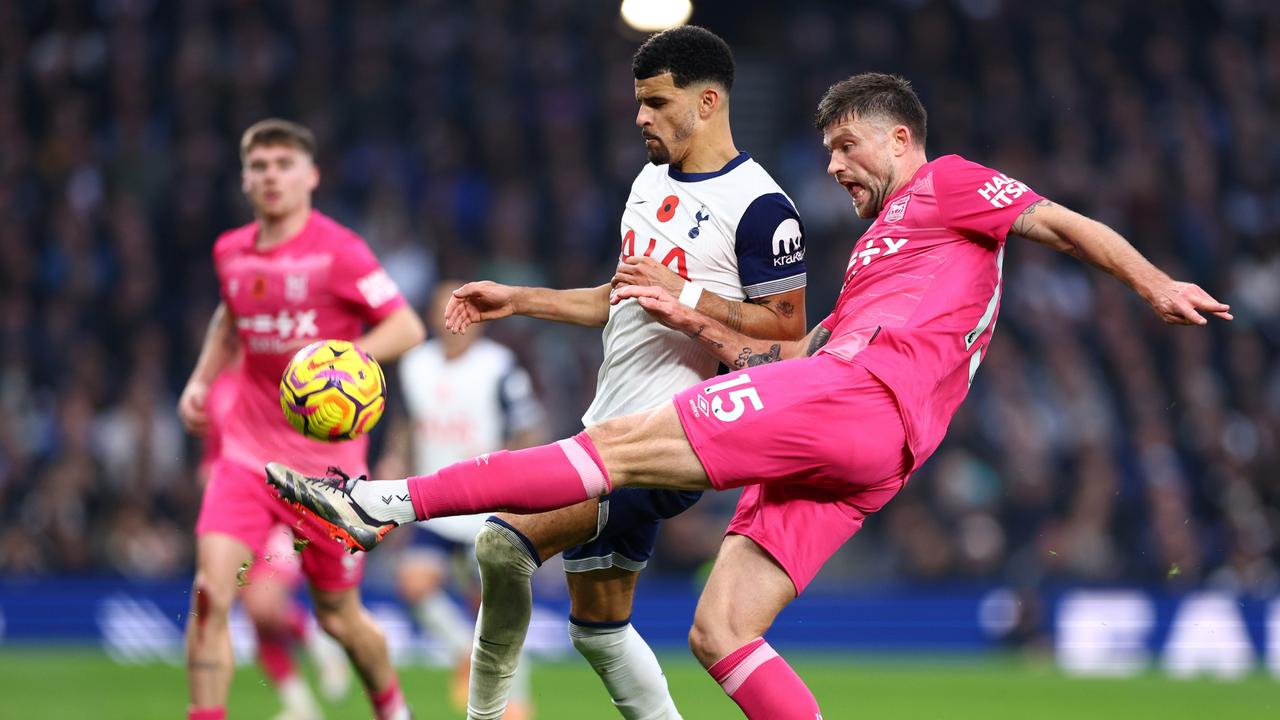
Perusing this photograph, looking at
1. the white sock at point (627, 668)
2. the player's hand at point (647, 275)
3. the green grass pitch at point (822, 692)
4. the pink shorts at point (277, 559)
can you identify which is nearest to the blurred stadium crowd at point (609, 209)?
the green grass pitch at point (822, 692)

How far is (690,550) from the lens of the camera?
14.8 meters

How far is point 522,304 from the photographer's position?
5641 millimetres

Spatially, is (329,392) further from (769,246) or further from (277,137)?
(277,137)

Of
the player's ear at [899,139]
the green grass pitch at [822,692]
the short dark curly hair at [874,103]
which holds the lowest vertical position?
the green grass pitch at [822,692]

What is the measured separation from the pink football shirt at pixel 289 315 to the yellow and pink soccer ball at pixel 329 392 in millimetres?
1645

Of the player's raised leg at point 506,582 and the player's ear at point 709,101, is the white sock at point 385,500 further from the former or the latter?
the player's ear at point 709,101

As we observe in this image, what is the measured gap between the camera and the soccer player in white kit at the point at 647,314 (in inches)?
215

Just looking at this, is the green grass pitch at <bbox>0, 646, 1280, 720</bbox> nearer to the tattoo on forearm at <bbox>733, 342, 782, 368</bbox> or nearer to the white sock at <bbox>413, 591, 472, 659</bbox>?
the white sock at <bbox>413, 591, 472, 659</bbox>

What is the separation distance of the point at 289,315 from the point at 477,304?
5.74 ft

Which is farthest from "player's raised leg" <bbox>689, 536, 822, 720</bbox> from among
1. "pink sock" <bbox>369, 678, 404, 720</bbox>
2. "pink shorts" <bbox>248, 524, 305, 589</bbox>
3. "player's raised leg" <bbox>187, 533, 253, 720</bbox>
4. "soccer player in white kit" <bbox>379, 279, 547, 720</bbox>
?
"soccer player in white kit" <bbox>379, 279, 547, 720</bbox>

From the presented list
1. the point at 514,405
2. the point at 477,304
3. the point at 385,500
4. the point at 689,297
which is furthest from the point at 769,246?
the point at 514,405

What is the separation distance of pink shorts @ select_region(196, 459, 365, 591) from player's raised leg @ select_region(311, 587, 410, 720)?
0.19 ft

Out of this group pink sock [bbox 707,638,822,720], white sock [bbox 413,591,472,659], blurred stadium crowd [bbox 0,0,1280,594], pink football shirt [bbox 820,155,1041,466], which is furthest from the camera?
blurred stadium crowd [bbox 0,0,1280,594]

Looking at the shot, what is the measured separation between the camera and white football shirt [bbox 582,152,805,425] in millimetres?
5441
